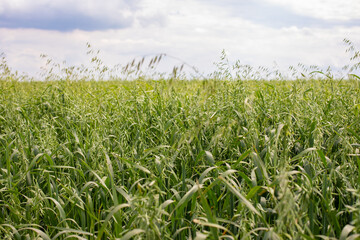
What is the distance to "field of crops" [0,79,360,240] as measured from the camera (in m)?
1.50

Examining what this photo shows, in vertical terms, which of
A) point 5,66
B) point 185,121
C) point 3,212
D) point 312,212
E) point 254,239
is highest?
point 5,66

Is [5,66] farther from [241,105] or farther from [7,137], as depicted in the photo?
[241,105]

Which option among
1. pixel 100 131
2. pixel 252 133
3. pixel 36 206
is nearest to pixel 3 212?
pixel 36 206

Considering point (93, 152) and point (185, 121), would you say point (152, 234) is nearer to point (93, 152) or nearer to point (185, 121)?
point (93, 152)

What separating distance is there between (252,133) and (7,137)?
2.26m

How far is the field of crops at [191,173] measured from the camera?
1.50 m

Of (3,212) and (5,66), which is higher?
(5,66)

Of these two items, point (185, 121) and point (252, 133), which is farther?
point (185, 121)

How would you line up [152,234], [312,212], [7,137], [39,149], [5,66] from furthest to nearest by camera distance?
[5,66] → [7,137] → [39,149] → [312,212] → [152,234]

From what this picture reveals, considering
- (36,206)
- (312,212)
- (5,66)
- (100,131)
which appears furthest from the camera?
(5,66)

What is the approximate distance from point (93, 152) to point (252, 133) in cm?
116

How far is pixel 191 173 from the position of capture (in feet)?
7.68

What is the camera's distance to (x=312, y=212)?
1.69 meters

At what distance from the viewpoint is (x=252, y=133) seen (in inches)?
90.4
